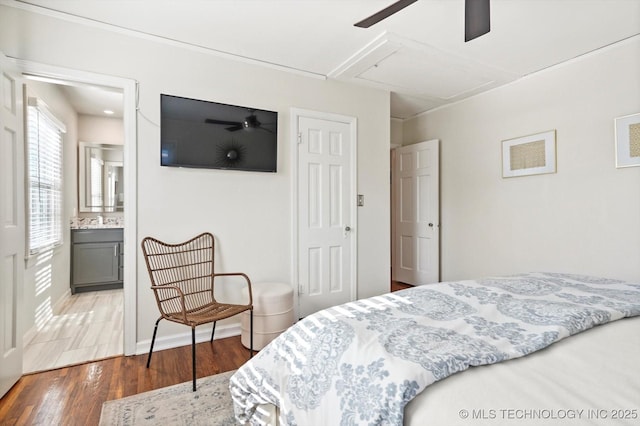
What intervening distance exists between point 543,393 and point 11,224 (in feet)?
9.06

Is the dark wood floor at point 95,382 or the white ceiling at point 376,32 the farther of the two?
the white ceiling at point 376,32

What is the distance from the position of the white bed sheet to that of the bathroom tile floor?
8.56 feet

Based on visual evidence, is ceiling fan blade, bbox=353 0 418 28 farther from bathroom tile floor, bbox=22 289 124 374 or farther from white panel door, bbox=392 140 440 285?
bathroom tile floor, bbox=22 289 124 374

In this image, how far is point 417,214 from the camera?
4.50 metres

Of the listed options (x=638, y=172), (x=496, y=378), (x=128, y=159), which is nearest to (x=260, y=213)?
(x=128, y=159)

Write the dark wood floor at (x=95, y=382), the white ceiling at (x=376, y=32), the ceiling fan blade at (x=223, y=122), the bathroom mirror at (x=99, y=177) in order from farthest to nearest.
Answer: the bathroom mirror at (x=99, y=177) → the ceiling fan blade at (x=223, y=122) → the white ceiling at (x=376, y=32) → the dark wood floor at (x=95, y=382)

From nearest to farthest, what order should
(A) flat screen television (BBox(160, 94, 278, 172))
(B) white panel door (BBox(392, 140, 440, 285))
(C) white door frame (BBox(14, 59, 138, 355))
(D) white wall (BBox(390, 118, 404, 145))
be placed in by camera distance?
(C) white door frame (BBox(14, 59, 138, 355)), (A) flat screen television (BBox(160, 94, 278, 172)), (B) white panel door (BBox(392, 140, 440, 285)), (D) white wall (BBox(390, 118, 404, 145))

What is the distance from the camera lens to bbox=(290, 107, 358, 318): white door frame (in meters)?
3.12

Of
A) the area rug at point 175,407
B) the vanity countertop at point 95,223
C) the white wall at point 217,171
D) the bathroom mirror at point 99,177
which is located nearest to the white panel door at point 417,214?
the white wall at point 217,171

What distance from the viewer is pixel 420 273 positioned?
442 cm

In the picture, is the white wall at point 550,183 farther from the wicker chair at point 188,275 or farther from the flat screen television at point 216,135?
the wicker chair at point 188,275

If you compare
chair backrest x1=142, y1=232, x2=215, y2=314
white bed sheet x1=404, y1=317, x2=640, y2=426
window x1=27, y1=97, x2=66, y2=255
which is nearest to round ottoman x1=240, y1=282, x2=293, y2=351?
chair backrest x1=142, y1=232, x2=215, y2=314

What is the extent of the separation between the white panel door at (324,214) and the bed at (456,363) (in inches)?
66.7

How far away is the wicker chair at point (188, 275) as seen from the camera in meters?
2.39
